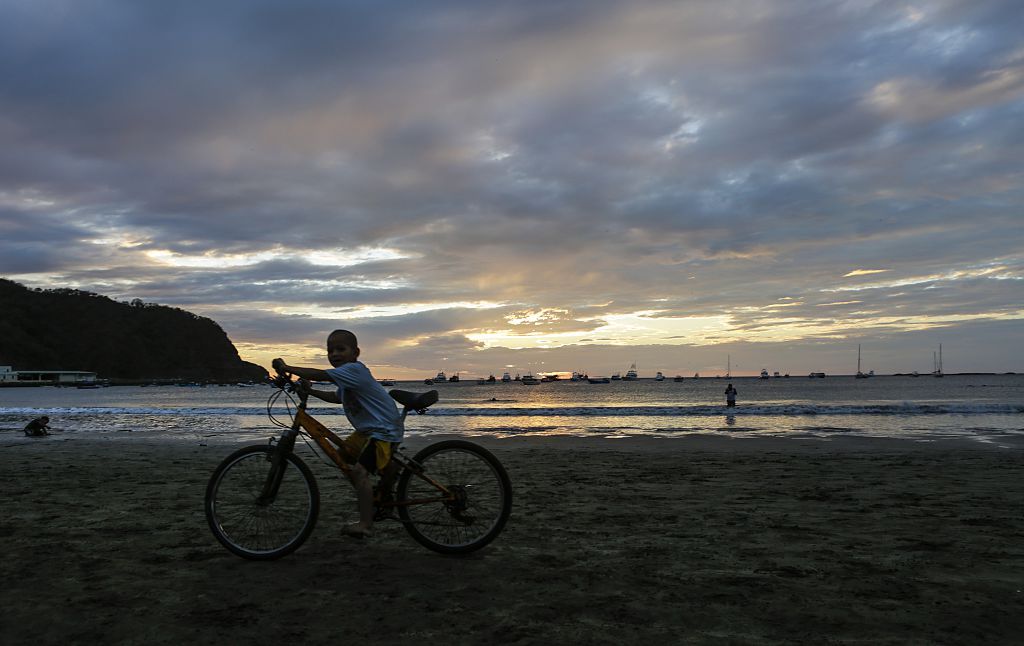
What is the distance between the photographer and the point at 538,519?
23.2ft

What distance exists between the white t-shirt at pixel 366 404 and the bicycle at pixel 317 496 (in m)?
0.17

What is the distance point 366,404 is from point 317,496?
0.98 metres

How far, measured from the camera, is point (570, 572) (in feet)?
16.2

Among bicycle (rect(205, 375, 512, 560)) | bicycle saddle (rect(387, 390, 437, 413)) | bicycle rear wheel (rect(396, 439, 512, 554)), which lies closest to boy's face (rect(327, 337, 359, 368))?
bicycle (rect(205, 375, 512, 560))

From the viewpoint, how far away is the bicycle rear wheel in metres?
5.61

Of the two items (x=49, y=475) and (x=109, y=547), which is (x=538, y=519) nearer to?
(x=109, y=547)

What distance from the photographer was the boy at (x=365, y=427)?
5398mm

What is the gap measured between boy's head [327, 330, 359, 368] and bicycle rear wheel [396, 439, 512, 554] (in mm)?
1125

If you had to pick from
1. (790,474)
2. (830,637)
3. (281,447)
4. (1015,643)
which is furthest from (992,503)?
(281,447)

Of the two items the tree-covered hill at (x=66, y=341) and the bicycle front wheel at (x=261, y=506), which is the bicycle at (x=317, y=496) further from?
the tree-covered hill at (x=66, y=341)

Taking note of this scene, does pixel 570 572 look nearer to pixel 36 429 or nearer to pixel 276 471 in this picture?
pixel 276 471

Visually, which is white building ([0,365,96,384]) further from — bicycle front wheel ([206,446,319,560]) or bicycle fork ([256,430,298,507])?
bicycle fork ([256,430,298,507])

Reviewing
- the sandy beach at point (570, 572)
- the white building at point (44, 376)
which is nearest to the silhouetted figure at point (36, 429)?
the sandy beach at point (570, 572)

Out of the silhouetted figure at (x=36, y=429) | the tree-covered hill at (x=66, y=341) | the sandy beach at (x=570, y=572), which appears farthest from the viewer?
the tree-covered hill at (x=66, y=341)
